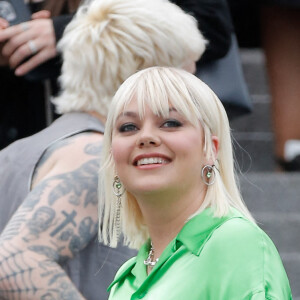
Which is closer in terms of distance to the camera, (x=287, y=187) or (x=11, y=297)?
(x=11, y=297)

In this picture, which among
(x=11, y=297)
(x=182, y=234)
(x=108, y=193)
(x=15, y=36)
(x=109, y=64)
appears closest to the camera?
(x=182, y=234)

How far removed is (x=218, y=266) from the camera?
256 cm

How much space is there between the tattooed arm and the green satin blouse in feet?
2.87

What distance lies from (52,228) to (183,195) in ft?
3.17

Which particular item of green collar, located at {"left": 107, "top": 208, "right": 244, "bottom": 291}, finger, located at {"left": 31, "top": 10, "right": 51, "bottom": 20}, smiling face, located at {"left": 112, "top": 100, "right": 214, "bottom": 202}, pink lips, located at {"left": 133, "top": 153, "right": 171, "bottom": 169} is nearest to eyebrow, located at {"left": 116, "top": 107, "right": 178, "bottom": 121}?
smiling face, located at {"left": 112, "top": 100, "right": 214, "bottom": 202}

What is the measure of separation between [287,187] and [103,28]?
2.69 m

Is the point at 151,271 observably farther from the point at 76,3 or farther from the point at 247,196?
the point at 247,196

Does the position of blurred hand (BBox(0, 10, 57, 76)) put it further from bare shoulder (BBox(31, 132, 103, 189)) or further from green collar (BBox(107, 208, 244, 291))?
green collar (BBox(107, 208, 244, 291))

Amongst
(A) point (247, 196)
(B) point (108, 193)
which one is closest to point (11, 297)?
(B) point (108, 193)

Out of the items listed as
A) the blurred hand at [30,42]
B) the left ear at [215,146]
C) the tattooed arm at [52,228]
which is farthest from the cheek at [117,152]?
the blurred hand at [30,42]

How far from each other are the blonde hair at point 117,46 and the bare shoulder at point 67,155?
19 centimetres

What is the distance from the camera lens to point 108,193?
3.07 meters

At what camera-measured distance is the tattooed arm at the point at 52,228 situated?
141 inches

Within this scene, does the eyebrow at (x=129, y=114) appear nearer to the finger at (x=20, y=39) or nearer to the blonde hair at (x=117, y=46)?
the blonde hair at (x=117, y=46)
